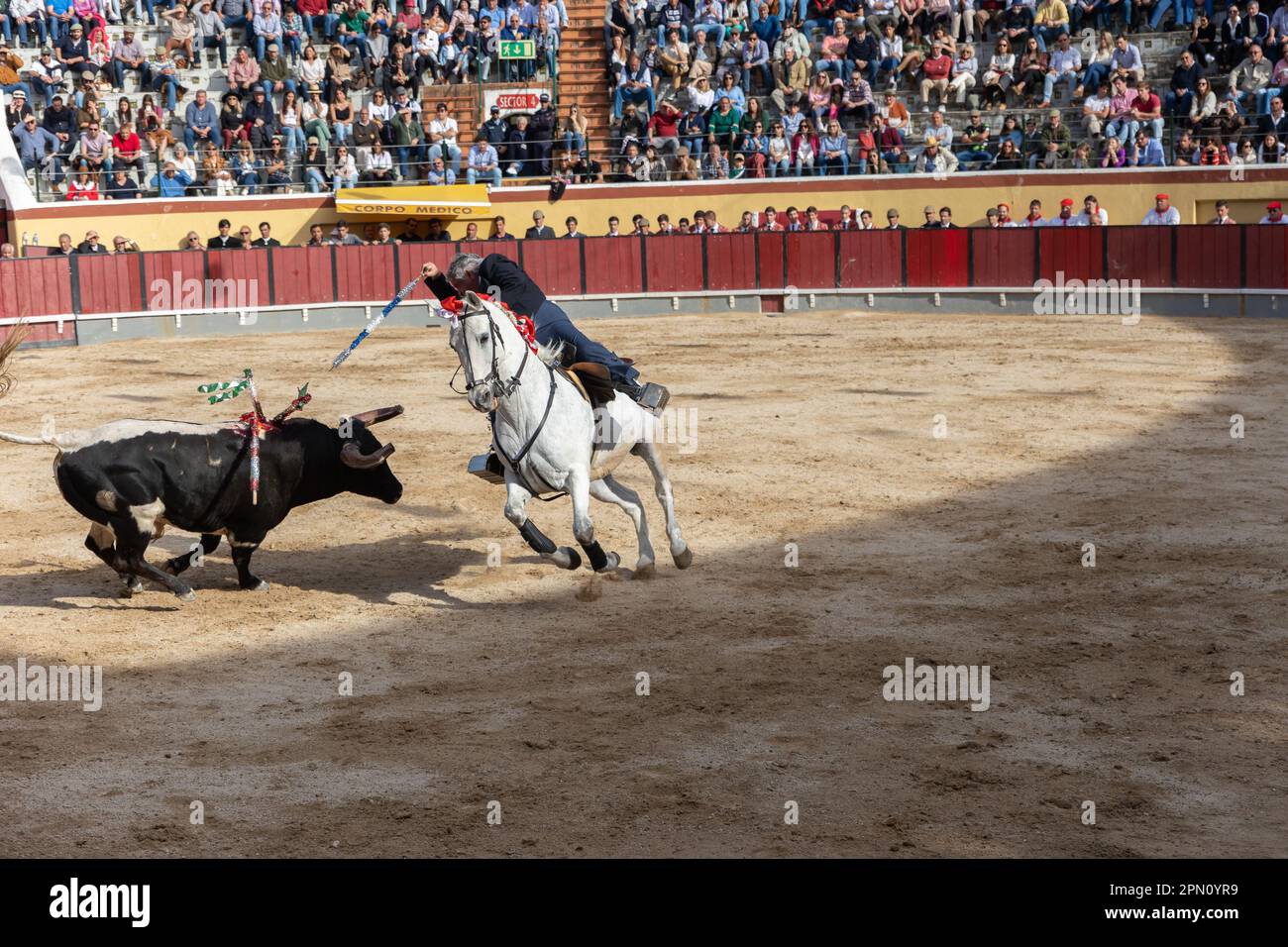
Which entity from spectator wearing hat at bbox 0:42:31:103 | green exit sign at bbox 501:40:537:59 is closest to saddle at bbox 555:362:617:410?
green exit sign at bbox 501:40:537:59

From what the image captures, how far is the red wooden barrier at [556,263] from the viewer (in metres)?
28.6

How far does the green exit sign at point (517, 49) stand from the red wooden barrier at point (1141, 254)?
11.7 meters

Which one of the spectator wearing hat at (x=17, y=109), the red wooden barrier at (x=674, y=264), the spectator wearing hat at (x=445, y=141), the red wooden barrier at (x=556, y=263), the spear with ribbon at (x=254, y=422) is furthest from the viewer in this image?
the spectator wearing hat at (x=445, y=141)

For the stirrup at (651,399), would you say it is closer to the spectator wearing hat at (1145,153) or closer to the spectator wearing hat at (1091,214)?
the spectator wearing hat at (1091,214)

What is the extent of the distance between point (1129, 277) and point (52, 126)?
60.6 feet

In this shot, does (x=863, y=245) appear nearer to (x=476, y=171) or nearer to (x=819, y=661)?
(x=476, y=171)

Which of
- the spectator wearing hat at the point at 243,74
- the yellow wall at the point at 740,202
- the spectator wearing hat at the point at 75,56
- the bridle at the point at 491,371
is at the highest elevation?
the spectator wearing hat at the point at 75,56

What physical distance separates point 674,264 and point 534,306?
1802 centimetres

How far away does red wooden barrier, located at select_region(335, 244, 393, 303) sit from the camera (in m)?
28.4

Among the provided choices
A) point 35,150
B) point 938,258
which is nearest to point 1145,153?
point 938,258

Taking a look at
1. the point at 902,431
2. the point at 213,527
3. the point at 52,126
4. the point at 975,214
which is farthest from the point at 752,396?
the point at 52,126

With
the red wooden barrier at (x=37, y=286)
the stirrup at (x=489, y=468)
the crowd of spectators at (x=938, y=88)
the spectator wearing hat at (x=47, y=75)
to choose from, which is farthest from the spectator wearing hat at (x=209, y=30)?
the stirrup at (x=489, y=468)

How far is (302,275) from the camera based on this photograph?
28.1 m

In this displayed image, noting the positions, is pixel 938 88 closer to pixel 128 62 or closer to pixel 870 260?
pixel 870 260
